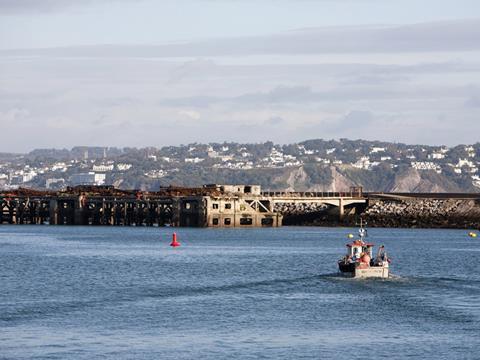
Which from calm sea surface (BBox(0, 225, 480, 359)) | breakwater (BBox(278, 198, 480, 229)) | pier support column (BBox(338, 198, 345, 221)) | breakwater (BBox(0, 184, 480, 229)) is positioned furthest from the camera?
pier support column (BBox(338, 198, 345, 221))

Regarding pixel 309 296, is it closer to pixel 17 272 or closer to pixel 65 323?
pixel 65 323

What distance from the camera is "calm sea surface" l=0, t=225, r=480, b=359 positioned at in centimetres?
5328

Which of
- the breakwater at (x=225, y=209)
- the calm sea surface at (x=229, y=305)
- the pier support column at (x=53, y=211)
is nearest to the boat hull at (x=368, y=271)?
the calm sea surface at (x=229, y=305)

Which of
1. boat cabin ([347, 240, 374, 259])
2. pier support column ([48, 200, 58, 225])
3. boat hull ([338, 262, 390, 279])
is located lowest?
boat hull ([338, 262, 390, 279])

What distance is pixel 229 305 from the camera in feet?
221

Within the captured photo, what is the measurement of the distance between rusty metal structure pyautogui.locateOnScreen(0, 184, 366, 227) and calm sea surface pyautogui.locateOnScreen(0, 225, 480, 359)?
45.6m

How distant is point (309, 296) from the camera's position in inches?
2822

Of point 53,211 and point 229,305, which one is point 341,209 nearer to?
point 53,211

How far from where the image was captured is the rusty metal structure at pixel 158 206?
161 m

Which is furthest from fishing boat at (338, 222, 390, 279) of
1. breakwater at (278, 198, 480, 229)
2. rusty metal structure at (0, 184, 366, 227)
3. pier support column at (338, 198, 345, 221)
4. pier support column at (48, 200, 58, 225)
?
pier support column at (48, 200, 58, 225)

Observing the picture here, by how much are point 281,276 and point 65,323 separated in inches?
1099

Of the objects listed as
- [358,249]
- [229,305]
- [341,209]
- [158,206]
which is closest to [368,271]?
[358,249]

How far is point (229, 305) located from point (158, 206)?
10240 centimetres

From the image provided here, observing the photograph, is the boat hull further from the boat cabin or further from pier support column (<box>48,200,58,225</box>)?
pier support column (<box>48,200,58,225</box>)
